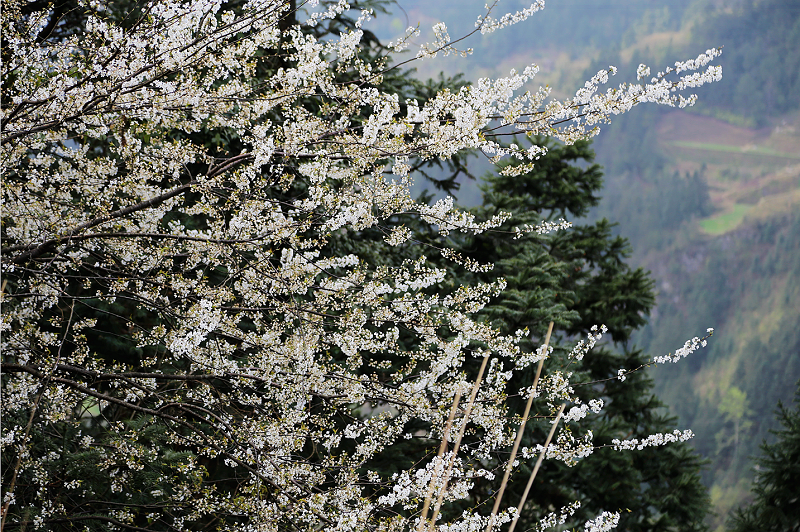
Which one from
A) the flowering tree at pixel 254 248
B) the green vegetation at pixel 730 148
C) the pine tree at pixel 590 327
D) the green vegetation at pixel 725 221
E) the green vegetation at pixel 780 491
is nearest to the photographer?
the flowering tree at pixel 254 248

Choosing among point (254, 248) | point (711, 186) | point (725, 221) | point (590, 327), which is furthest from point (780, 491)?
point (711, 186)

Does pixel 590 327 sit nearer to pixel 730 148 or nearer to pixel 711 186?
pixel 711 186

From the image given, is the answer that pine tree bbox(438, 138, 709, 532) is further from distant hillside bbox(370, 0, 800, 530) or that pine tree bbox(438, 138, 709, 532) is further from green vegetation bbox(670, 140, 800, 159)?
green vegetation bbox(670, 140, 800, 159)

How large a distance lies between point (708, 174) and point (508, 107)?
431ft

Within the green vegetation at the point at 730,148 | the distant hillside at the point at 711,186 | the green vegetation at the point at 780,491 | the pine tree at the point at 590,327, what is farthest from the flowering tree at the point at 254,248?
the green vegetation at the point at 730,148

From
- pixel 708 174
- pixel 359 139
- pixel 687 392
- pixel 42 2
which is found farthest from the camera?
pixel 708 174

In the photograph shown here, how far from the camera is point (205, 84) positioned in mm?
3785

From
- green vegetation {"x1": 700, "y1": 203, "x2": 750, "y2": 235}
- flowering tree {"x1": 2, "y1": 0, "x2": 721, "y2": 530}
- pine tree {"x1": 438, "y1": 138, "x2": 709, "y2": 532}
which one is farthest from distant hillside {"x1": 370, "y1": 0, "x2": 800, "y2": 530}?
flowering tree {"x1": 2, "y1": 0, "x2": 721, "y2": 530}

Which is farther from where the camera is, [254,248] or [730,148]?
[730,148]

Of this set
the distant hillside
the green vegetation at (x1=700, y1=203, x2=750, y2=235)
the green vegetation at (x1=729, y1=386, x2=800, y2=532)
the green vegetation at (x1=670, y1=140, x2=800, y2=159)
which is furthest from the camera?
the green vegetation at (x1=670, y1=140, x2=800, y2=159)

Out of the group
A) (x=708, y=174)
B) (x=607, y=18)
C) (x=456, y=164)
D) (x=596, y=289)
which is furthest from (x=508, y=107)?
(x=607, y=18)

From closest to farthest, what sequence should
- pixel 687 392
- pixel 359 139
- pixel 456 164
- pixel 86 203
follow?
pixel 359 139 < pixel 86 203 < pixel 456 164 < pixel 687 392

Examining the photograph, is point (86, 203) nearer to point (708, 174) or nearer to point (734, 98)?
point (708, 174)

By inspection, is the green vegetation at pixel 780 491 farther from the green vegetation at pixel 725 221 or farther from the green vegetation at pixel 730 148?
the green vegetation at pixel 730 148
